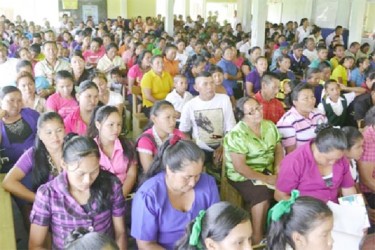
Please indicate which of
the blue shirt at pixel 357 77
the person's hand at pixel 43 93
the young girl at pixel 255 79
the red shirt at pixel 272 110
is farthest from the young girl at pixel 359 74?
the person's hand at pixel 43 93

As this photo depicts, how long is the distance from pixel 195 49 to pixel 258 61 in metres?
3.01

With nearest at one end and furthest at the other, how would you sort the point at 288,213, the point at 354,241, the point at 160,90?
the point at 288,213
the point at 354,241
the point at 160,90

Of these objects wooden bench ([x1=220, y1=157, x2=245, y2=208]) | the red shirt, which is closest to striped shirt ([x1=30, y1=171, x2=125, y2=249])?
wooden bench ([x1=220, y1=157, x2=245, y2=208])

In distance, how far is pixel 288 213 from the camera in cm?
190

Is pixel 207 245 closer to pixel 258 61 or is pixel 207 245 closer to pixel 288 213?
pixel 288 213

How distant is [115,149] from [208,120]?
1.18m

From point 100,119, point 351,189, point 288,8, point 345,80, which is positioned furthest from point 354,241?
point 288,8

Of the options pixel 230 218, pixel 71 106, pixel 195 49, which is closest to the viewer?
pixel 230 218

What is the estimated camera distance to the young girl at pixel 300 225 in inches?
72.2

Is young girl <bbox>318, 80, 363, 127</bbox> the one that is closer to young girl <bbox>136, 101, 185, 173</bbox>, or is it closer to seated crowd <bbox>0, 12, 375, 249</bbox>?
seated crowd <bbox>0, 12, 375, 249</bbox>

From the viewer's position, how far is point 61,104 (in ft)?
12.5

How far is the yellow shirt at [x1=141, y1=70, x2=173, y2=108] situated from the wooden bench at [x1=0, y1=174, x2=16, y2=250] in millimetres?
2731

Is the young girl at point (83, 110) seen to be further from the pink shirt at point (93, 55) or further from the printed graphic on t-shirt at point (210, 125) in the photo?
the pink shirt at point (93, 55)

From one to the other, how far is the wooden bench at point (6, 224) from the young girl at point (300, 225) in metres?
1.18
